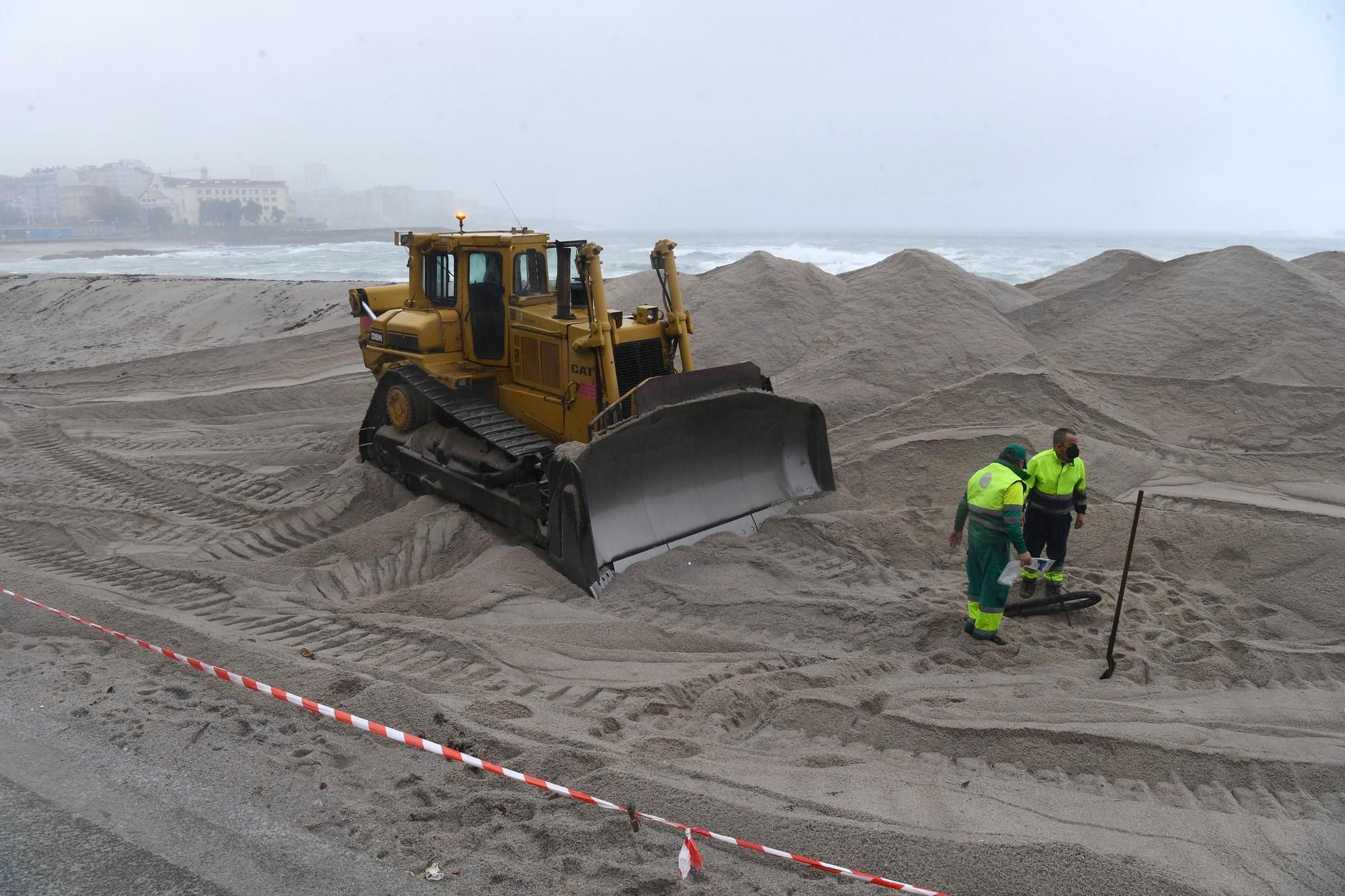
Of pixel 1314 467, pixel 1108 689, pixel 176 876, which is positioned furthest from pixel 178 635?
pixel 1314 467

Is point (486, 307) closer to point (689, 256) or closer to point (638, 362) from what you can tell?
point (638, 362)

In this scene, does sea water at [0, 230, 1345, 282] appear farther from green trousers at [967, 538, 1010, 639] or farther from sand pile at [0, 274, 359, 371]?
green trousers at [967, 538, 1010, 639]

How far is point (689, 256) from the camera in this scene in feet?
124

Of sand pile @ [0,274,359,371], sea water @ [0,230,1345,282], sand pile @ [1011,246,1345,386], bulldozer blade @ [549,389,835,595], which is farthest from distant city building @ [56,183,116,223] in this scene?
bulldozer blade @ [549,389,835,595]

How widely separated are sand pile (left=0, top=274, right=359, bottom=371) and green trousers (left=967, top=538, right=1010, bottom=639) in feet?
46.1

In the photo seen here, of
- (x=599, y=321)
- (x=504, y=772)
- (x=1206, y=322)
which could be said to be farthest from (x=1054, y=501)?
(x=1206, y=322)

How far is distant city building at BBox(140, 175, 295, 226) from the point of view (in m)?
73.9

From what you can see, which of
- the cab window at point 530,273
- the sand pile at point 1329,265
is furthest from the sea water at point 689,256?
the cab window at point 530,273

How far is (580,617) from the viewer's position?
5848mm

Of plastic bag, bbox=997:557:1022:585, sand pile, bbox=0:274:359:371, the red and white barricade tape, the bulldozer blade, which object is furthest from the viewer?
sand pile, bbox=0:274:359:371

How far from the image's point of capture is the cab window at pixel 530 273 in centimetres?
770

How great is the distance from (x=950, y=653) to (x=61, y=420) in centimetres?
1131

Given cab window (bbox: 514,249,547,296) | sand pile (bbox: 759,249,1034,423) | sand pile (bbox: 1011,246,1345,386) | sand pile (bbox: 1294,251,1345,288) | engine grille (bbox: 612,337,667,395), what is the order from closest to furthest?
engine grille (bbox: 612,337,667,395) < cab window (bbox: 514,249,547,296) < sand pile (bbox: 1011,246,1345,386) < sand pile (bbox: 759,249,1034,423) < sand pile (bbox: 1294,251,1345,288)

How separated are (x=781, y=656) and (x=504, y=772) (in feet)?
6.30
